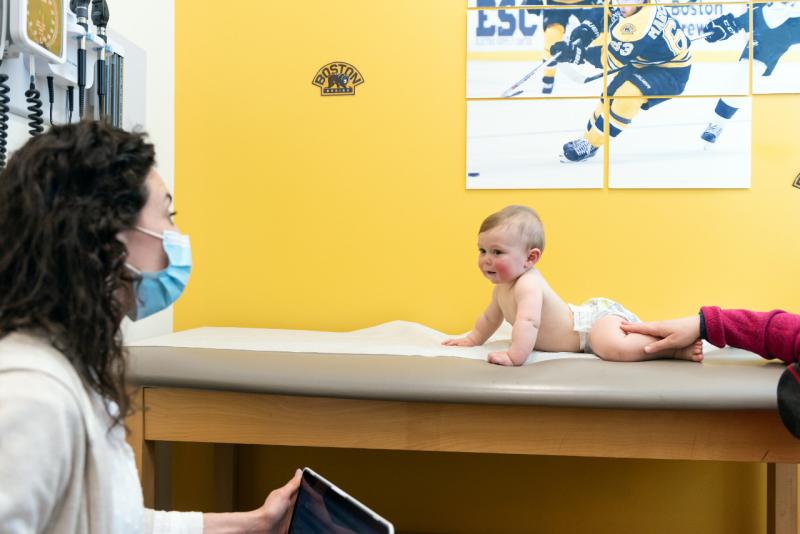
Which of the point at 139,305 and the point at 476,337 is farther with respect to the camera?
the point at 476,337

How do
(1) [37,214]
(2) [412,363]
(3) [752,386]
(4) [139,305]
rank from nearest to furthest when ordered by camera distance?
(1) [37,214], (4) [139,305], (3) [752,386], (2) [412,363]

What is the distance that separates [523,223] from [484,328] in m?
0.31

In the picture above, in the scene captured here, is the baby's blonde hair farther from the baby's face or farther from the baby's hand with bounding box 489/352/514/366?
the baby's hand with bounding box 489/352/514/366

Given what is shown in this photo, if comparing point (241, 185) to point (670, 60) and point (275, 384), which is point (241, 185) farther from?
point (670, 60)

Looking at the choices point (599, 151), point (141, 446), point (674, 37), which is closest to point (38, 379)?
point (141, 446)

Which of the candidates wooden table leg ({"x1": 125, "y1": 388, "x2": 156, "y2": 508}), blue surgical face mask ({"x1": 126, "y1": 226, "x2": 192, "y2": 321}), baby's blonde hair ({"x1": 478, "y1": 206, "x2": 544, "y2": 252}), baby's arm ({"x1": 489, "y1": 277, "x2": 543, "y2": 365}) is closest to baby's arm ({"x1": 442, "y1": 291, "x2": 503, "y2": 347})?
baby's arm ({"x1": 489, "y1": 277, "x2": 543, "y2": 365})

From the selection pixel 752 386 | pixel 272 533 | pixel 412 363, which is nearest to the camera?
pixel 272 533

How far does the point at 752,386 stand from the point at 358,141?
1.28m

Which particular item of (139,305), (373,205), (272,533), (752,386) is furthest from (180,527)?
(373,205)

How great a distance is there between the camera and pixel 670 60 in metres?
1.83

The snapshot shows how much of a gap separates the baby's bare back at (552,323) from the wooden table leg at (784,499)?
691mm

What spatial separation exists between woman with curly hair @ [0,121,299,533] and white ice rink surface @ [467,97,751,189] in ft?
4.28

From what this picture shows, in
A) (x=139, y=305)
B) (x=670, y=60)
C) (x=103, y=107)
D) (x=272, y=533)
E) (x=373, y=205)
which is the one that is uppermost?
(x=670, y=60)

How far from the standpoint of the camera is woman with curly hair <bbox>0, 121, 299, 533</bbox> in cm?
57
